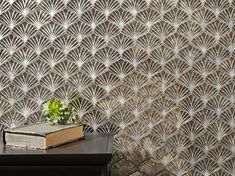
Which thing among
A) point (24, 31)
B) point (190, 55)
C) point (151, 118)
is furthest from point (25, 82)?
point (190, 55)

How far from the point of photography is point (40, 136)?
4.11 feet

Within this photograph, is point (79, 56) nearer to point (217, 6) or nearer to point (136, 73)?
point (136, 73)

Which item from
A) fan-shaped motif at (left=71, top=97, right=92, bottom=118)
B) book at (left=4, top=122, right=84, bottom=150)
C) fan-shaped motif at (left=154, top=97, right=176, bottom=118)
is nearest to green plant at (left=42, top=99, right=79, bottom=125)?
book at (left=4, top=122, right=84, bottom=150)

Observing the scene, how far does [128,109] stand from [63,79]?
278 millimetres

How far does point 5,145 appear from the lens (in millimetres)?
1315

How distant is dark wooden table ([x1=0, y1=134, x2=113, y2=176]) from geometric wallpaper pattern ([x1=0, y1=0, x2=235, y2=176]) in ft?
1.14

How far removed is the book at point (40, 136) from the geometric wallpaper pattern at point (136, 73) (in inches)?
9.4

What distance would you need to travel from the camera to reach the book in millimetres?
1256

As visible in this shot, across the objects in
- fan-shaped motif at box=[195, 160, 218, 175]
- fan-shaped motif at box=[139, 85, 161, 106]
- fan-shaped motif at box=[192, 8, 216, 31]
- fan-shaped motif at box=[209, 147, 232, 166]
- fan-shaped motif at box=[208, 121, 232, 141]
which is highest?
fan-shaped motif at box=[192, 8, 216, 31]

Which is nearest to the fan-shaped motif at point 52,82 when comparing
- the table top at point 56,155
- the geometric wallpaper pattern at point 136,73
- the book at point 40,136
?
the geometric wallpaper pattern at point 136,73

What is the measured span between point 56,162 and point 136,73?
0.52 m

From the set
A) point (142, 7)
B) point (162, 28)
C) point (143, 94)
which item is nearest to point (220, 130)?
point (143, 94)

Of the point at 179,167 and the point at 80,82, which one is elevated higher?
the point at 80,82

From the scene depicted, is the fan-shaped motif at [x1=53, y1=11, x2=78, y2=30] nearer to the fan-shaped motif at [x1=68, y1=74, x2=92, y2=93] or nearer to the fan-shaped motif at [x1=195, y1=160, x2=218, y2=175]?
the fan-shaped motif at [x1=68, y1=74, x2=92, y2=93]
